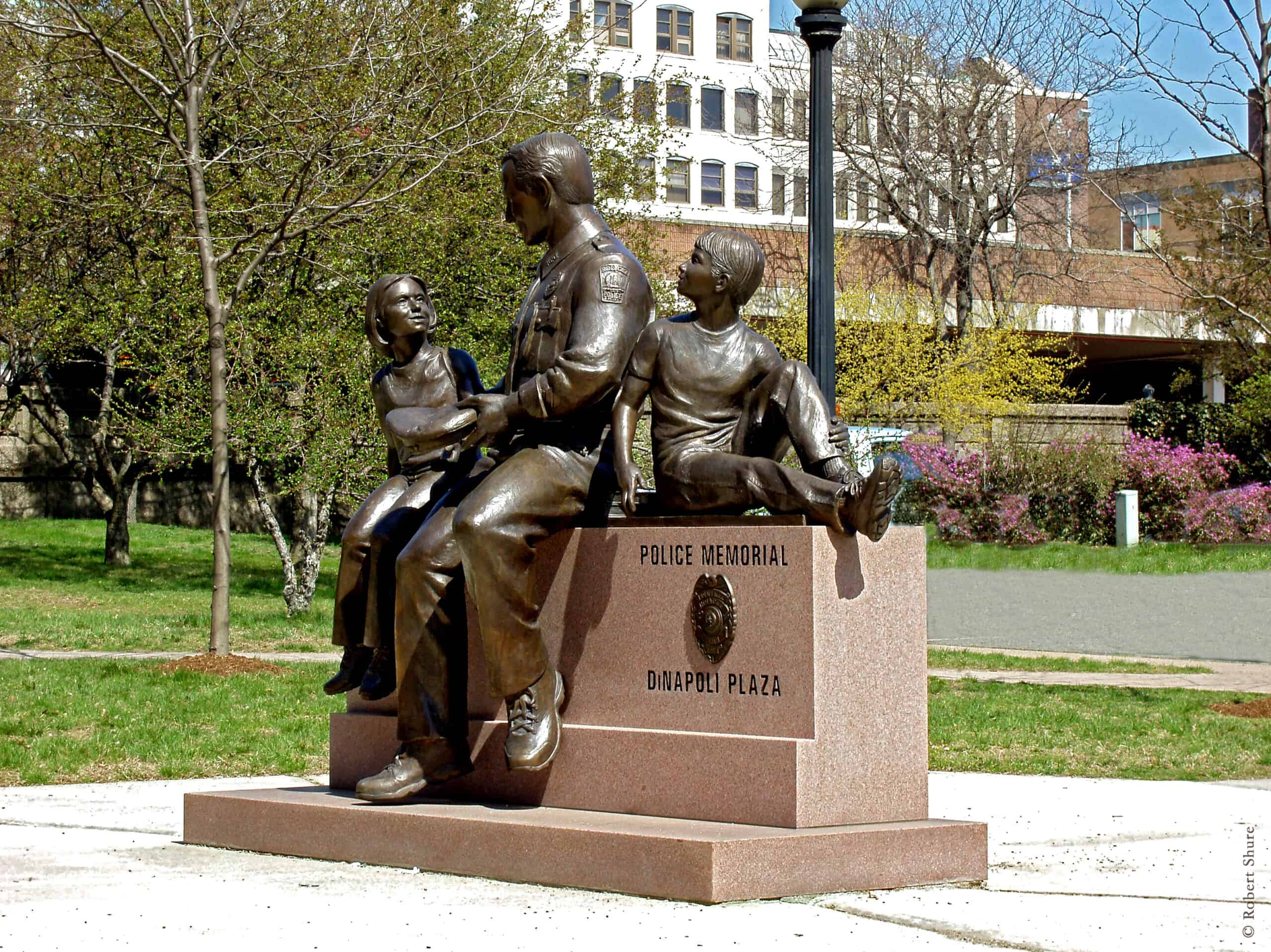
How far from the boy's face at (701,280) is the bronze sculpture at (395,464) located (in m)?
0.97

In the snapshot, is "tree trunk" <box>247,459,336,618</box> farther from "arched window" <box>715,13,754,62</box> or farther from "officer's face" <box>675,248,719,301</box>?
"arched window" <box>715,13,754,62</box>

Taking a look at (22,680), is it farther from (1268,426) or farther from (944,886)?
(1268,426)

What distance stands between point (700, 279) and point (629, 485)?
88 centimetres

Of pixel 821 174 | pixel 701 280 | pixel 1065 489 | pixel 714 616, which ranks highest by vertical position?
pixel 821 174

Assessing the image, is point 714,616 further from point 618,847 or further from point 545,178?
point 545,178

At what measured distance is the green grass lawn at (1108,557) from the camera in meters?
26.3

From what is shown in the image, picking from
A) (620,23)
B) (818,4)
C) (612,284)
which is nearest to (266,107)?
(818,4)

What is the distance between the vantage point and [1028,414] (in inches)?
1497

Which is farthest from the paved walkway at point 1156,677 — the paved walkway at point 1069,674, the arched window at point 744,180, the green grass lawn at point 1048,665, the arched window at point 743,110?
the arched window at point 744,180

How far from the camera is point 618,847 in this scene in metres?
5.64

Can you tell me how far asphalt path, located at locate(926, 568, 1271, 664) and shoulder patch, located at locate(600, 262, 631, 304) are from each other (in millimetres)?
10325

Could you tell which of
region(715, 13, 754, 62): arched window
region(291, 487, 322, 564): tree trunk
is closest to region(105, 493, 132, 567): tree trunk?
region(291, 487, 322, 564): tree trunk

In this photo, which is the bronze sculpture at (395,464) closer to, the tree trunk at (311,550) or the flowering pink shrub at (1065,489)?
the tree trunk at (311,550)

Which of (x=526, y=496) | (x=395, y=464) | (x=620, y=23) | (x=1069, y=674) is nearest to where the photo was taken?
(x=526, y=496)
